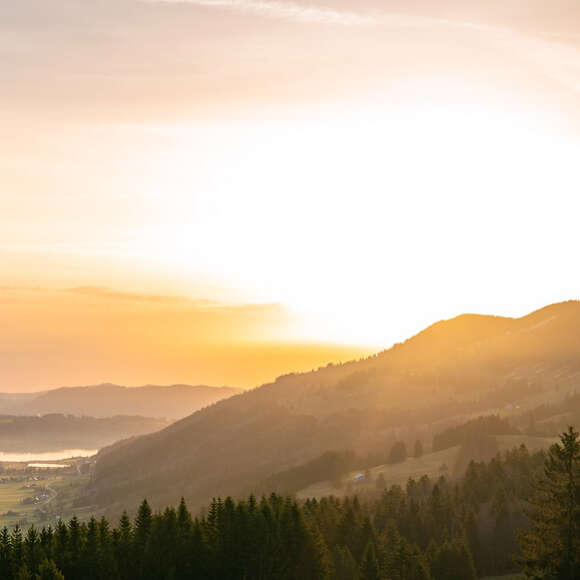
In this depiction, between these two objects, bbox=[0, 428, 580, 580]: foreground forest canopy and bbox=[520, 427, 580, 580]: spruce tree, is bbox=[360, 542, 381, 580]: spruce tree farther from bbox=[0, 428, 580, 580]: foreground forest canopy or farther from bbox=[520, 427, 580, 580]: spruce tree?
bbox=[520, 427, 580, 580]: spruce tree

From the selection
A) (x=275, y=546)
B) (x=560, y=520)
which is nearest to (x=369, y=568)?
(x=275, y=546)

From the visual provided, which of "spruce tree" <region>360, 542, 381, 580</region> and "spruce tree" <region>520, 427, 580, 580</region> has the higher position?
"spruce tree" <region>520, 427, 580, 580</region>

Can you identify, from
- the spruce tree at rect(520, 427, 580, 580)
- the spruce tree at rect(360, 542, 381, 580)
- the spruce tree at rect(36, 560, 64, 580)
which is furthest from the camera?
the spruce tree at rect(360, 542, 381, 580)

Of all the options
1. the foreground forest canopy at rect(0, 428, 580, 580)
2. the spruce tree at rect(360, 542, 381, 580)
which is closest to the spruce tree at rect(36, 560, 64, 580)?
the foreground forest canopy at rect(0, 428, 580, 580)

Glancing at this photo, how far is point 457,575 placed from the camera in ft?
351

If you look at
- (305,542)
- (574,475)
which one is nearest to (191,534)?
(305,542)

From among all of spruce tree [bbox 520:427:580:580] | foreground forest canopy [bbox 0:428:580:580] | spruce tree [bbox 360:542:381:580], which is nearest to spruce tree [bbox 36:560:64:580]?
foreground forest canopy [bbox 0:428:580:580]

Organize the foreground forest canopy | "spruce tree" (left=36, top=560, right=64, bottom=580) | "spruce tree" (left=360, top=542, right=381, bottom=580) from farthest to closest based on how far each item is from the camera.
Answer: "spruce tree" (left=360, top=542, right=381, bottom=580) → "spruce tree" (left=36, top=560, right=64, bottom=580) → the foreground forest canopy

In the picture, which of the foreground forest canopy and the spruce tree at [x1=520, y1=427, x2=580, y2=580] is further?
the foreground forest canopy

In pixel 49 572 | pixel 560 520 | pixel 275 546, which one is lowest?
pixel 275 546

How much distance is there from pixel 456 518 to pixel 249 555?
62035mm

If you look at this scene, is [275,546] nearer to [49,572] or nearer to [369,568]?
[369,568]

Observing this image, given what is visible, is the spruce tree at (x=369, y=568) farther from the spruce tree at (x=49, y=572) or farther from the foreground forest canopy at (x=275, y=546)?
the spruce tree at (x=49, y=572)

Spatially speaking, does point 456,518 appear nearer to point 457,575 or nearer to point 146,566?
point 457,575
